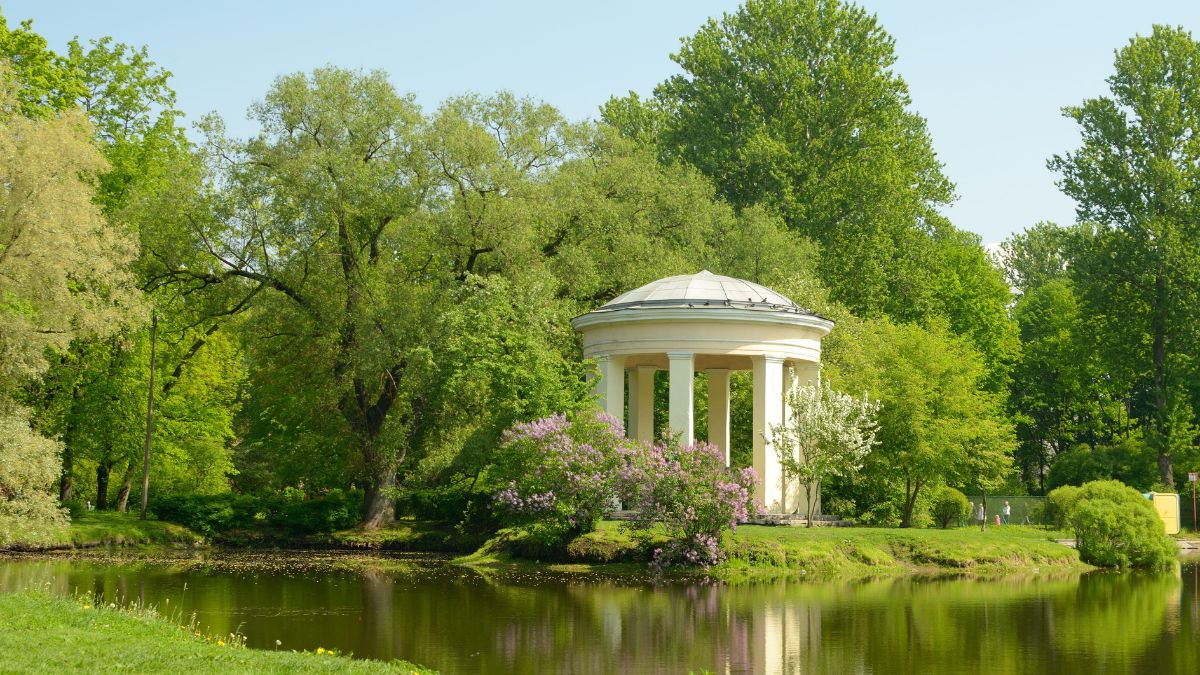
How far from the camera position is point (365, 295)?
136ft

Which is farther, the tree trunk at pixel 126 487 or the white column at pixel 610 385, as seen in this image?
the tree trunk at pixel 126 487

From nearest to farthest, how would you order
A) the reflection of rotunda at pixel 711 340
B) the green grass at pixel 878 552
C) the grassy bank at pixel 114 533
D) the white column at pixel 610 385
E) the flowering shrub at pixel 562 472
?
the green grass at pixel 878 552, the flowering shrub at pixel 562 472, the reflection of rotunda at pixel 711 340, the white column at pixel 610 385, the grassy bank at pixel 114 533

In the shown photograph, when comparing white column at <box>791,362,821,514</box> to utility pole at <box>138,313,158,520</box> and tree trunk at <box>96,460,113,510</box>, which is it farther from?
tree trunk at <box>96,460,113,510</box>

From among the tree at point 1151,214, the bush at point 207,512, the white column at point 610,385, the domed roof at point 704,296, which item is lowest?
the bush at point 207,512

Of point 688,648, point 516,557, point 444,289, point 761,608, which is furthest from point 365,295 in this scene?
point 688,648

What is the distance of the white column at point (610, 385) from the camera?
36156 millimetres

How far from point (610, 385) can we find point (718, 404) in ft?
25.0

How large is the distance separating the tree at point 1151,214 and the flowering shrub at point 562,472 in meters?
33.8

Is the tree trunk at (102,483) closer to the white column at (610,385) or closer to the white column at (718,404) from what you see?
the white column at (610,385)

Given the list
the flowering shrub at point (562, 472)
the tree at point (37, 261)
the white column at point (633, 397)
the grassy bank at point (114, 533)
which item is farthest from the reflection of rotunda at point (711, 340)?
the grassy bank at point (114, 533)

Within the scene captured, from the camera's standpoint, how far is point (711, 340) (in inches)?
1400

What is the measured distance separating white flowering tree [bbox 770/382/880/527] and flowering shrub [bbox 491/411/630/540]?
20.1 feet

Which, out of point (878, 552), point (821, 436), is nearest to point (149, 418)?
point (821, 436)

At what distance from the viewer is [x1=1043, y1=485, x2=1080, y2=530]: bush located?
35.9m
